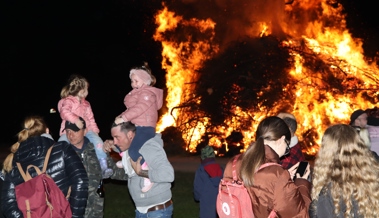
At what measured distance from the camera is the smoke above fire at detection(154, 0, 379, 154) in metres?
15.3

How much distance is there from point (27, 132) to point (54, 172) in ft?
1.67

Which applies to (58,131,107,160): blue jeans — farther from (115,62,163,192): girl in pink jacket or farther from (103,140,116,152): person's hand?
(115,62,163,192): girl in pink jacket

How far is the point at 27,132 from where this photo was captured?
5.39 metres

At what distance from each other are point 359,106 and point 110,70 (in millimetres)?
12220

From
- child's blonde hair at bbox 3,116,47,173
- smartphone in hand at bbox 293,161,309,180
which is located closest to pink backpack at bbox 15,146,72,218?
child's blonde hair at bbox 3,116,47,173

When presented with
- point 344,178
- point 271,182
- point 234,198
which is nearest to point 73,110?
point 234,198

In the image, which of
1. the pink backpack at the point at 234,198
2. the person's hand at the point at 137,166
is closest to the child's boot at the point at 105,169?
the person's hand at the point at 137,166

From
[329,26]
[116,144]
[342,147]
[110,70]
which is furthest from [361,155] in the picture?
[110,70]

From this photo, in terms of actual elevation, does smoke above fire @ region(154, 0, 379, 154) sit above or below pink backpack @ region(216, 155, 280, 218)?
above

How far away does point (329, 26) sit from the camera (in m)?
16.3

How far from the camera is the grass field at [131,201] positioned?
35.4 ft

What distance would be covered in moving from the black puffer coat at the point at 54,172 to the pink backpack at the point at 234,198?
147 cm

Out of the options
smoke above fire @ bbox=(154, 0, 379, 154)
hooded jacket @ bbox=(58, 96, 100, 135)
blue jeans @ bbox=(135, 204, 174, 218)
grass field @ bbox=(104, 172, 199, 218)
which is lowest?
grass field @ bbox=(104, 172, 199, 218)

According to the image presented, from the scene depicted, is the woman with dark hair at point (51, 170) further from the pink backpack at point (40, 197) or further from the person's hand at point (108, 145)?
the person's hand at point (108, 145)
